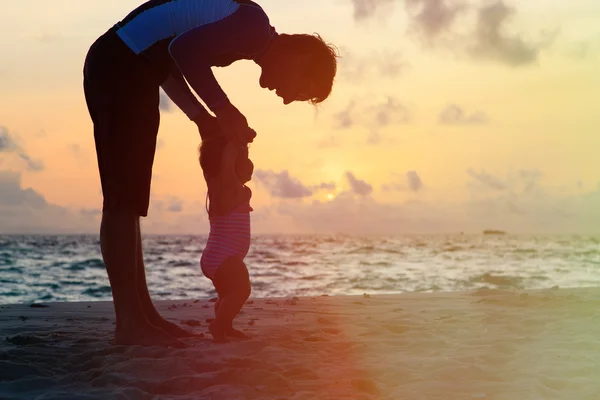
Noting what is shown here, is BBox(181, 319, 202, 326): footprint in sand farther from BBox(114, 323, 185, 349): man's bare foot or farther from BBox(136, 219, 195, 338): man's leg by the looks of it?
BBox(114, 323, 185, 349): man's bare foot

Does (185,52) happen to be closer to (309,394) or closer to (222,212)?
(222,212)

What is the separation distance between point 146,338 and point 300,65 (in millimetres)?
1747

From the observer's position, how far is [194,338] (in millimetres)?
3916

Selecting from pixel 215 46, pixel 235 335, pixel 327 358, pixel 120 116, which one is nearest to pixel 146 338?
pixel 235 335

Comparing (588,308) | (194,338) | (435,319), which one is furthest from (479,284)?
(194,338)

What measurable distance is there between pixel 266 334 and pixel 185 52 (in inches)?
76.0

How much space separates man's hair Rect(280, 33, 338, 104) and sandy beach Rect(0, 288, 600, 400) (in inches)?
58.0

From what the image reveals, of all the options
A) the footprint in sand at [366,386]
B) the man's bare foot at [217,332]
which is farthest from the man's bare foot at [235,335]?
the footprint in sand at [366,386]

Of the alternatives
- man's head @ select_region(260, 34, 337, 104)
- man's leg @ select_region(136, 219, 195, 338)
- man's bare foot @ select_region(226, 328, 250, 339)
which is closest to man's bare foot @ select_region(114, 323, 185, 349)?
man's leg @ select_region(136, 219, 195, 338)

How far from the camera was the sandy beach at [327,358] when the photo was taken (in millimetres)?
2709

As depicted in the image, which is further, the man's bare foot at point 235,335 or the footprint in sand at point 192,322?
the footprint in sand at point 192,322

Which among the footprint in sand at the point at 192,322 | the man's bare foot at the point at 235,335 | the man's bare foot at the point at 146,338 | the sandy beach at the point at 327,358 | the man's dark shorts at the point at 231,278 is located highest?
the man's dark shorts at the point at 231,278

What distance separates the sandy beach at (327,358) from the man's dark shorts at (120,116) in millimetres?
906

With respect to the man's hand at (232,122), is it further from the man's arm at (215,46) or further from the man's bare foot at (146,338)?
the man's bare foot at (146,338)
